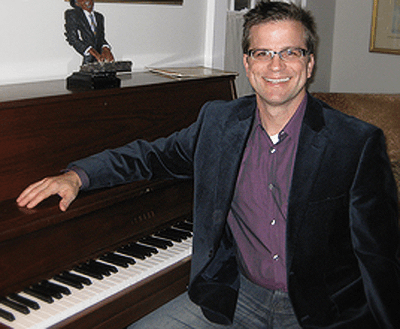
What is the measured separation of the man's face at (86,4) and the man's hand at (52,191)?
0.95 meters

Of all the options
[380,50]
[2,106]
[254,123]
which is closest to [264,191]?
[254,123]

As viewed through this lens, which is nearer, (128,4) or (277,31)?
(277,31)

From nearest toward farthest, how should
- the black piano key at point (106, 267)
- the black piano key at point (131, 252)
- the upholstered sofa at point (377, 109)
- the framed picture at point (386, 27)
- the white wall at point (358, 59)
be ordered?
the black piano key at point (106, 267)
the black piano key at point (131, 252)
the upholstered sofa at point (377, 109)
the framed picture at point (386, 27)
the white wall at point (358, 59)

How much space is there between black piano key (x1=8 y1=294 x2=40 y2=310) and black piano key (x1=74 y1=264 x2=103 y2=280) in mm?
236

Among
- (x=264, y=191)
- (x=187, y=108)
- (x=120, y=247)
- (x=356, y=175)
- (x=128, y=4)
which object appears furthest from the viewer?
(x=128, y=4)

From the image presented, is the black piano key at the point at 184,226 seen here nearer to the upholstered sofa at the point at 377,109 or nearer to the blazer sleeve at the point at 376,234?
the blazer sleeve at the point at 376,234

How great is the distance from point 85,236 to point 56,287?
8.2 inches

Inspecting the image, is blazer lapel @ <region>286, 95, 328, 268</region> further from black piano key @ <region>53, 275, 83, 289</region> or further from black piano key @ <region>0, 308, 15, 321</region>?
black piano key @ <region>0, 308, 15, 321</region>

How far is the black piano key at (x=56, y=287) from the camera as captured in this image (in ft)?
5.15

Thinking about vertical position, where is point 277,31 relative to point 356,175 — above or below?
above

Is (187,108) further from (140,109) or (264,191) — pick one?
(264,191)

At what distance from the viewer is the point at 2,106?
1628mm

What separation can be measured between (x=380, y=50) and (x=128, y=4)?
2982 mm

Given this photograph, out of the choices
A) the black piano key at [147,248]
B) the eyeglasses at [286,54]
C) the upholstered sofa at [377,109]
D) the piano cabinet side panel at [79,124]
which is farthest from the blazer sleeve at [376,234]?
the upholstered sofa at [377,109]
